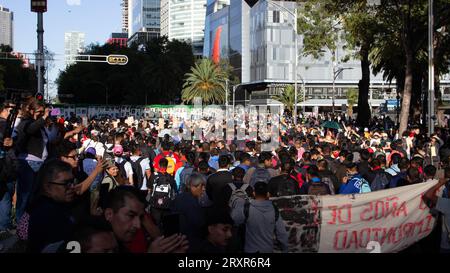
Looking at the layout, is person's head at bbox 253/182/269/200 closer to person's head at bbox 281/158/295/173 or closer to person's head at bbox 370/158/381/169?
person's head at bbox 281/158/295/173

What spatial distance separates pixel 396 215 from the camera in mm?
7039

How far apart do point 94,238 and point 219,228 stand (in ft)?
5.90

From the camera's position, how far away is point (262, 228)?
658cm

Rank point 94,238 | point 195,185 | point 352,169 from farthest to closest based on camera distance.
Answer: point 352,169, point 195,185, point 94,238

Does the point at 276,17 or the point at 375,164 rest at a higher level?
the point at 276,17

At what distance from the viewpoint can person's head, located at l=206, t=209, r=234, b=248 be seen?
5482mm

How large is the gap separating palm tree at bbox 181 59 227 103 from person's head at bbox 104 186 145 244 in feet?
270

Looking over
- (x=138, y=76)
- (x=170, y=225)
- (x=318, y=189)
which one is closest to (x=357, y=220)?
(x=318, y=189)

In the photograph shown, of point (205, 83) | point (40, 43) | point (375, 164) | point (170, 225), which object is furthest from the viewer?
point (205, 83)

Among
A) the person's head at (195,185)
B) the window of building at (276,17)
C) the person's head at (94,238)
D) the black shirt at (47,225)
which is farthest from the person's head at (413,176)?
the window of building at (276,17)

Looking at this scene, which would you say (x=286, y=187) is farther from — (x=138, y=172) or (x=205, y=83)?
(x=205, y=83)
